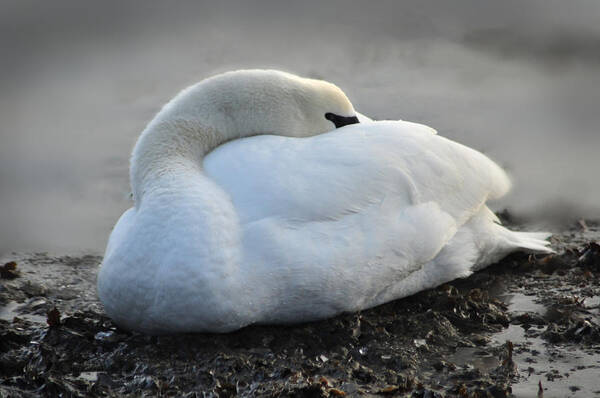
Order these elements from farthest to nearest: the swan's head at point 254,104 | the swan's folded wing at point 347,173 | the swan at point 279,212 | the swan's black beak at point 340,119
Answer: the swan's black beak at point 340,119 → the swan's head at point 254,104 → the swan's folded wing at point 347,173 → the swan at point 279,212

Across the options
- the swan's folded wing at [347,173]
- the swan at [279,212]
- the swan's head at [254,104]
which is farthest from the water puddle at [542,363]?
the swan's head at [254,104]

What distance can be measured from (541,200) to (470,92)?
8.54 ft

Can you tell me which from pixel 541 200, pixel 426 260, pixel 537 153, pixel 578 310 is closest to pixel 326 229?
pixel 426 260

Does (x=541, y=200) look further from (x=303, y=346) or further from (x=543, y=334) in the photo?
(x=303, y=346)

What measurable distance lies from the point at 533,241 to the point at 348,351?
7.20ft

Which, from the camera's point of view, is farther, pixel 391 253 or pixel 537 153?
pixel 537 153

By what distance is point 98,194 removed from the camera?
8102 mm

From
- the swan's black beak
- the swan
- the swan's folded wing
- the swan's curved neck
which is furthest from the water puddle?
the swan's curved neck

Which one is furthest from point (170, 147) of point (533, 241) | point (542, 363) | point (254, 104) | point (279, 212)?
point (533, 241)

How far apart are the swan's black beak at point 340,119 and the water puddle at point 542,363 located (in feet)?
5.26

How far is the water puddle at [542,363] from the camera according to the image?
442 centimetres

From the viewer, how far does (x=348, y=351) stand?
495cm

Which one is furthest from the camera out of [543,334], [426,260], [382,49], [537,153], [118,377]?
[382,49]

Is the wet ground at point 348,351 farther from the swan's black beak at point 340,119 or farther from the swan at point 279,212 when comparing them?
the swan's black beak at point 340,119
